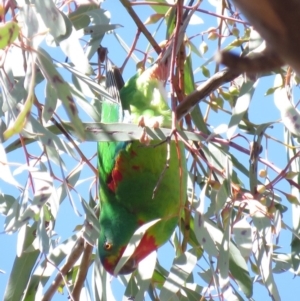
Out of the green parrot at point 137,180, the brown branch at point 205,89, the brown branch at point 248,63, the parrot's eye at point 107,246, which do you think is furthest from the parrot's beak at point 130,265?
the brown branch at point 248,63

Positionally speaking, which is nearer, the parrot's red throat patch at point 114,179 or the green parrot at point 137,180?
the green parrot at point 137,180

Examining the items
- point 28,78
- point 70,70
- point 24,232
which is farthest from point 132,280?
point 28,78

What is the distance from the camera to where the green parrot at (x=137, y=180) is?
173cm

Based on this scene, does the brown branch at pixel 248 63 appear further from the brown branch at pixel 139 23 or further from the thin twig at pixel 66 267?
the thin twig at pixel 66 267

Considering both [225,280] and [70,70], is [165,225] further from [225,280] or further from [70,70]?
[70,70]

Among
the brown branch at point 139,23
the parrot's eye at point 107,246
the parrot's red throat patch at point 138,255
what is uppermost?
the brown branch at point 139,23

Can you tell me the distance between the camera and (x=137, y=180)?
180cm

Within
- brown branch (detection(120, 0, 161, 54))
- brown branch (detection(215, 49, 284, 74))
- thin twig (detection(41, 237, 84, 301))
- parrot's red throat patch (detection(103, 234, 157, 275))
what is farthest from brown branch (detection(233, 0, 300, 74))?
parrot's red throat patch (detection(103, 234, 157, 275))

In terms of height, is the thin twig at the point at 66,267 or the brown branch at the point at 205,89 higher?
the brown branch at the point at 205,89

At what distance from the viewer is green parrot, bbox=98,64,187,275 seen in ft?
5.67

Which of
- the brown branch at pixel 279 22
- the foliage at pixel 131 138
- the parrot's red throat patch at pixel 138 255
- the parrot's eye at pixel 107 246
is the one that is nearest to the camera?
the brown branch at pixel 279 22

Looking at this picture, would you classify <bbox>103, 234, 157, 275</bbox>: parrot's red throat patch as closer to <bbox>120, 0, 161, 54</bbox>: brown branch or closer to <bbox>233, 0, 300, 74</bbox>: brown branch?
<bbox>120, 0, 161, 54</bbox>: brown branch

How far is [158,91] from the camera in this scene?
180cm

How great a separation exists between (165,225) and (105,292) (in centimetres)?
30
